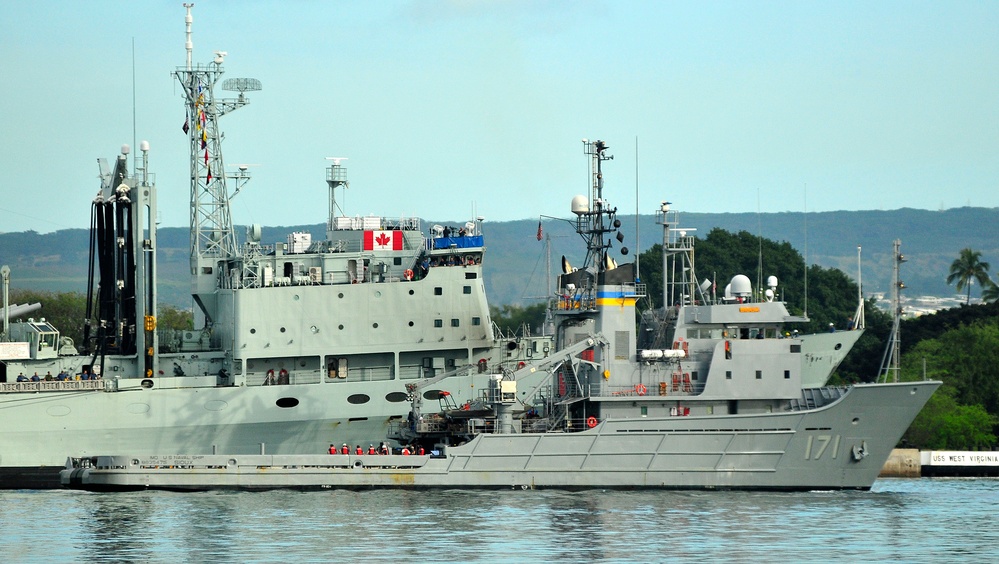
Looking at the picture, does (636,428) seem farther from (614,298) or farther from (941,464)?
(941,464)

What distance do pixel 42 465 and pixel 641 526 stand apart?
18170 millimetres

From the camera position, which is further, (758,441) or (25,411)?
(25,411)

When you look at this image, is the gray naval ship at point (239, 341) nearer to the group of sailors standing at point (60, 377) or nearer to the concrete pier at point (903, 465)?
the group of sailors standing at point (60, 377)

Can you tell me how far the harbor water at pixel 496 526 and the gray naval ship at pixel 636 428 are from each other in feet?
1.73

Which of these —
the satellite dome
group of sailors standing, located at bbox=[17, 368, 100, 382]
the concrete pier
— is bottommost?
the concrete pier

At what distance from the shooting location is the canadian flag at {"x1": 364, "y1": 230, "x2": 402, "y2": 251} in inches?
1710

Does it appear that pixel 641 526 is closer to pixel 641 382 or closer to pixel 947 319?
pixel 641 382

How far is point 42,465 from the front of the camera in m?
39.9

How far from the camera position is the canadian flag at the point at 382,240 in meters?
43.4

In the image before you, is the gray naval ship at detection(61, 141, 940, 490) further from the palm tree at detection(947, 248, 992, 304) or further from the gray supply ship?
the palm tree at detection(947, 248, 992, 304)

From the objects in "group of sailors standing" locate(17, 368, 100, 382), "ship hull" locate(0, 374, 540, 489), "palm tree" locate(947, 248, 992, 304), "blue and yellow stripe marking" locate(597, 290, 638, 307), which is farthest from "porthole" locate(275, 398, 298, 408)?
"palm tree" locate(947, 248, 992, 304)

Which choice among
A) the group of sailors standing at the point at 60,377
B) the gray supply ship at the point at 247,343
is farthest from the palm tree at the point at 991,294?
the group of sailors standing at the point at 60,377

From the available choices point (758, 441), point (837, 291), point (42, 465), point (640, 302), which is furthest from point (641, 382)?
point (837, 291)

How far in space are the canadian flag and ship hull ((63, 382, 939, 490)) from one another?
353 inches
